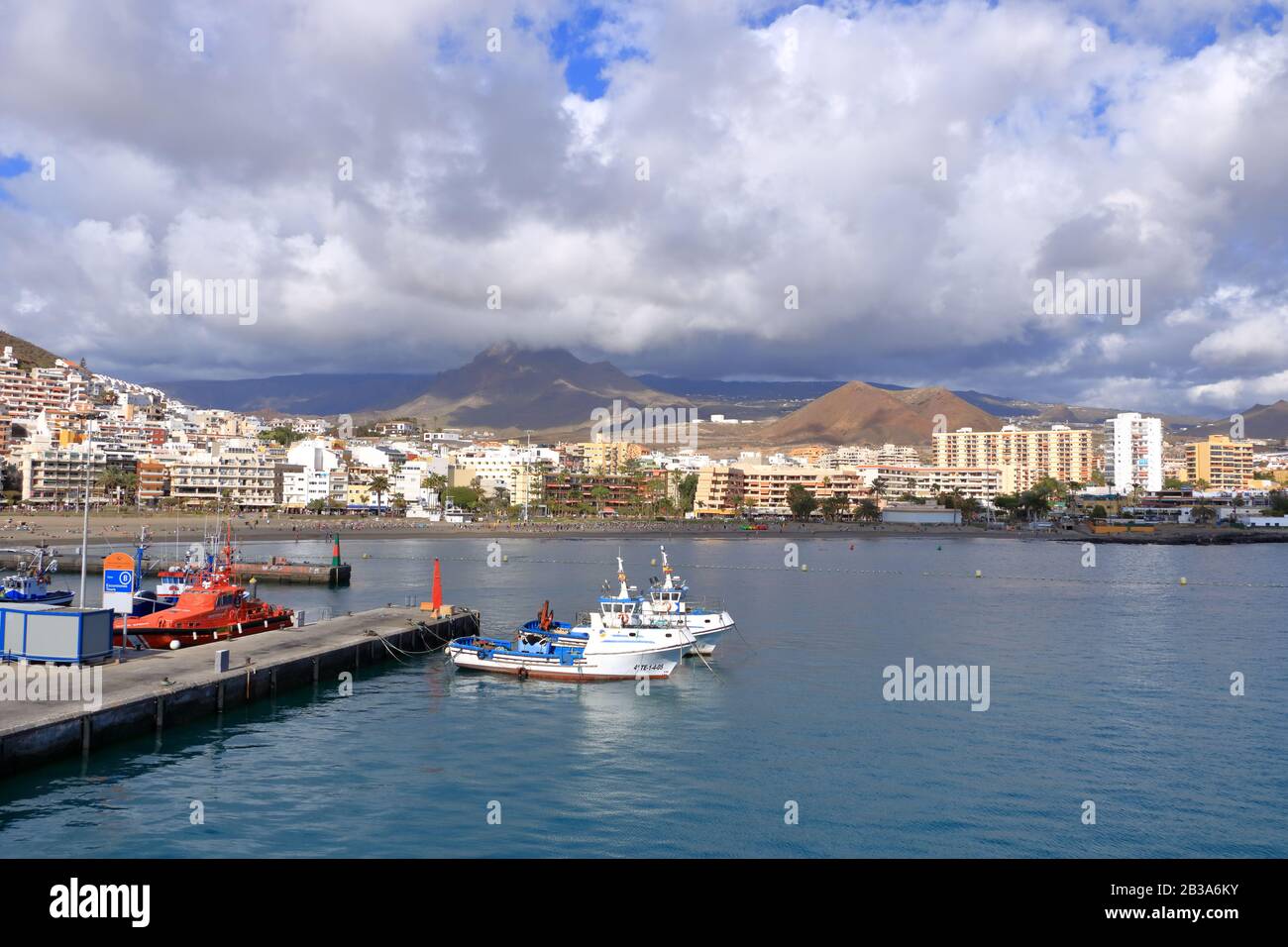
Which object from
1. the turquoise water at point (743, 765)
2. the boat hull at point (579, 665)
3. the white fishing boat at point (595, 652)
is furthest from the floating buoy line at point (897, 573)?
the boat hull at point (579, 665)

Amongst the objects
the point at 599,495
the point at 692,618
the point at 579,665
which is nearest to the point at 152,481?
the point at 599,495

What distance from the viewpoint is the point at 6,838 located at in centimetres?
1934

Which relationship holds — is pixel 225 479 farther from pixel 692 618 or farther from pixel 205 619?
pixel 692 618

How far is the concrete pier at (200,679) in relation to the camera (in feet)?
76.4

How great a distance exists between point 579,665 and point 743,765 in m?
12.2

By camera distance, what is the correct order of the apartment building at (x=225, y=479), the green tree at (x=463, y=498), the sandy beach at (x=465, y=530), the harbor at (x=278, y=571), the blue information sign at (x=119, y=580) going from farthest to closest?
the green tree at (x=463, y=498)
the apartment building at (x=225, y=479)
the sandy beach at (x=465, y=530)
the harbor at (x=278, y=571)
the blue information sign at (x=119, y=580)

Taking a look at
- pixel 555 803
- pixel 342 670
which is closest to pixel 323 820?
pixel 555 803

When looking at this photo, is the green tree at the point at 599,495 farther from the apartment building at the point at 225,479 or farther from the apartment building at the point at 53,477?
the apartment building at the point at 53,477

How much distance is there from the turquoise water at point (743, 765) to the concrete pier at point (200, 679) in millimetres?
593

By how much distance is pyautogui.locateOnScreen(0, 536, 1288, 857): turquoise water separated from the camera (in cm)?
2067
